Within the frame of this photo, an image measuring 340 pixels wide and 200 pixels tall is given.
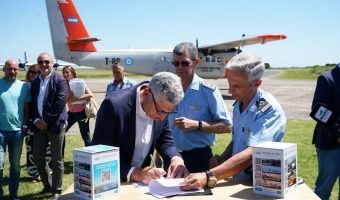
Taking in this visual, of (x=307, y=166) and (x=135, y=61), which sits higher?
(x=135, y=61)

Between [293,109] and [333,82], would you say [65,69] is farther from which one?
[293,109]

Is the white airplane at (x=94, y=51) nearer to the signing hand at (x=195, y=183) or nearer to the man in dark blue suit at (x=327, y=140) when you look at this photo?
the man in dark blue suit at (x=327, y=140)

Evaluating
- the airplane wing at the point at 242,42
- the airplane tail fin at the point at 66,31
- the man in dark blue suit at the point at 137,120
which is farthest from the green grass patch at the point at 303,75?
the man in dark blue suit at the point at 137,120

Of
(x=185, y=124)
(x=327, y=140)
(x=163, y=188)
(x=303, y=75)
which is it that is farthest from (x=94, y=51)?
(x=303, y=75)

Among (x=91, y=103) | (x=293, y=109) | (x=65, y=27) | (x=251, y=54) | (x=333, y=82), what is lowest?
(x=293, y=109)

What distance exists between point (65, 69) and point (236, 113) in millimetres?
4382

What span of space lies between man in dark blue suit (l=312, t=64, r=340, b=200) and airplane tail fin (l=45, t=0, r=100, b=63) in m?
18.2

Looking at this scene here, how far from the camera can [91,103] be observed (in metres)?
6.18

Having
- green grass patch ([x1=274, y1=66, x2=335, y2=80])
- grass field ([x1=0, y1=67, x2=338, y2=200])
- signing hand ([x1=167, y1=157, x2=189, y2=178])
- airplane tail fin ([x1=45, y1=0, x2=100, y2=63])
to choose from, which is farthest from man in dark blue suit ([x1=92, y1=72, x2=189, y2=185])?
green grass patch ([x1=274, y1=66, x2=335, y2=80])

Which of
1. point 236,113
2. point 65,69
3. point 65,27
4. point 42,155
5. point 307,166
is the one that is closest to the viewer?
point 236,113

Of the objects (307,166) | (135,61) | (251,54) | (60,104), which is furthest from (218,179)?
(135,61)

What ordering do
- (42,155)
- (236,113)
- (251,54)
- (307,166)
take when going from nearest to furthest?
(251,54), (236,113), (42,155), (307,166)

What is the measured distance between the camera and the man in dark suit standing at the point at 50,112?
452 centimetres

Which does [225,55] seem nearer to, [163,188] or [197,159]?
[197,159]
